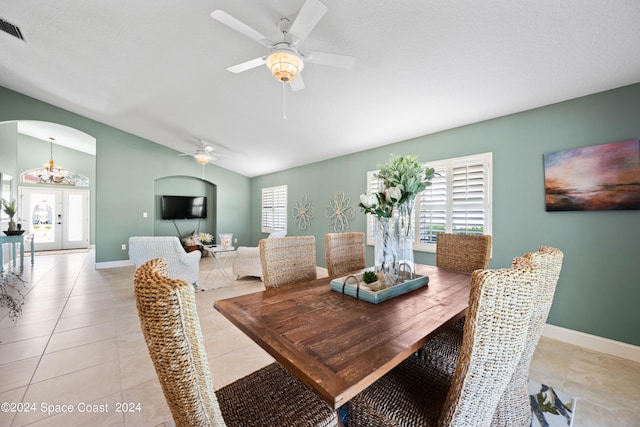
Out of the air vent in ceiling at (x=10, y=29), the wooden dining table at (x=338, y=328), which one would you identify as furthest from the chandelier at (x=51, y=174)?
the wooden dining table at (x=338, y=328)

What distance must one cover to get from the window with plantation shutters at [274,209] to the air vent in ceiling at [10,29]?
15.3 ft

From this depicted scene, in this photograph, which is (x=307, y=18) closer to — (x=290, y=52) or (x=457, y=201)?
(x=290, y=52)

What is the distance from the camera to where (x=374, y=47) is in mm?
2230

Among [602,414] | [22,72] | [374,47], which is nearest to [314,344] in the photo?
[602,414]

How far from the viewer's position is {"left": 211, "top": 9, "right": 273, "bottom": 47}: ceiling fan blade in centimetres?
156

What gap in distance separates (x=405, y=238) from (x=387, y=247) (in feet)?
0.42

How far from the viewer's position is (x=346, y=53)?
239 cm

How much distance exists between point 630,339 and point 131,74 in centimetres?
642

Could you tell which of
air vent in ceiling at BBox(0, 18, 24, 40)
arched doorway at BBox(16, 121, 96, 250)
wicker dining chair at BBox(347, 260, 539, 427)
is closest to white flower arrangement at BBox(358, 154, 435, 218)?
wicker dining chair at BBox(347, 260, 539, 427)

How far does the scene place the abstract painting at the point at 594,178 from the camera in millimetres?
2188

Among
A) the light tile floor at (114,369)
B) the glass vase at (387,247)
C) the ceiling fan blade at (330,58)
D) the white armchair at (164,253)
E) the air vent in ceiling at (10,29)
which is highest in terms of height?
the air vent in ceiling at (10,29)

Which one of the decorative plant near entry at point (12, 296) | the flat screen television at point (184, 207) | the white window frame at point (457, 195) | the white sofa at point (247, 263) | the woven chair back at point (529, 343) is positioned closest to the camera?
the woven chair back at point (529, 343)

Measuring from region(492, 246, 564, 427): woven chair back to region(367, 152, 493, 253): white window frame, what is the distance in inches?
83.4

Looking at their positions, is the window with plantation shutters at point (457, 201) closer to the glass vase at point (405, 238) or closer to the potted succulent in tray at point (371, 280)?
the glass vase at point (405, 238)
